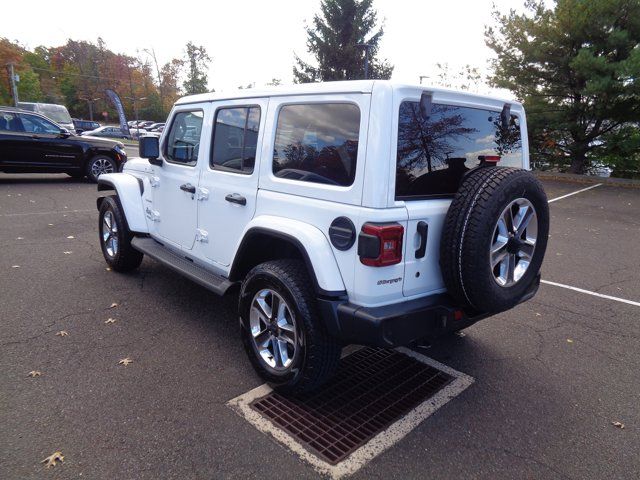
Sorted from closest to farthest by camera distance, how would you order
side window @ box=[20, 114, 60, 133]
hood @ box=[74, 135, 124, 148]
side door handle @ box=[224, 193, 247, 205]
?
side door handle @ box=[224, 193, 247, 205], side window @ box=[20, 114, 60, 133], hood @ box=[74, 135, 124, 148]

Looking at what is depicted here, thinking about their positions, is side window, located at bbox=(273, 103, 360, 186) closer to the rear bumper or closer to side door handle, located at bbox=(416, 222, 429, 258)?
side door handle, located at bbox=(416, 222, 429, 258)

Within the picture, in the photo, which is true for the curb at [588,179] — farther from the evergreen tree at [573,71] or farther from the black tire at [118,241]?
the black tire at [118,241]

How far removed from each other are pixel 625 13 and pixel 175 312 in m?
17.2

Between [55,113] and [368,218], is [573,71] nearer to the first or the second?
[368,218]

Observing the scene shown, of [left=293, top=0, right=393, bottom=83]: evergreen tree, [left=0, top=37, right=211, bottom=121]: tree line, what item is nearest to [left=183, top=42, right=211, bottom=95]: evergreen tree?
[left=0, top=37, right=211, bottom=121]: tree line

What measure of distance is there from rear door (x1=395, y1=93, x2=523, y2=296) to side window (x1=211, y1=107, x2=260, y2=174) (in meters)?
1.18

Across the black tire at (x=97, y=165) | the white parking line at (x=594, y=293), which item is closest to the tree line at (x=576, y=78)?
the white parking line at (x=594, y=293)

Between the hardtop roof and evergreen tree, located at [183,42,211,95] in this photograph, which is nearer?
the hardtop roof

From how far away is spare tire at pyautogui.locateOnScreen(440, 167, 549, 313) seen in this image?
2.52m

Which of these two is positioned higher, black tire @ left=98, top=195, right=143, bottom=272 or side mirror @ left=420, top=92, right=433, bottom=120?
side mirror @ left=420, top=92, right=433, bottom=120

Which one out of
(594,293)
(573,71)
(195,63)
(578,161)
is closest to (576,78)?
(573,71)

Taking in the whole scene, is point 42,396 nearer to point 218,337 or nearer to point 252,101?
point 218,337

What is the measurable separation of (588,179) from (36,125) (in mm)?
17436

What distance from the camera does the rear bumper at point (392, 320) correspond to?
2453 millimetres
